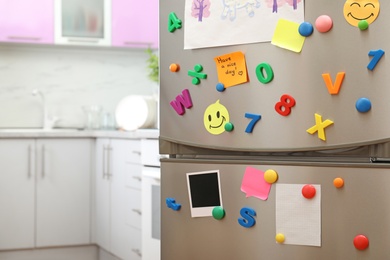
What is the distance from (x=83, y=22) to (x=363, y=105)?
10.0 feet

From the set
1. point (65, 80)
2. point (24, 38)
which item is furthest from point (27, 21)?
point (65, 80)

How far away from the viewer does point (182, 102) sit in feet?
7.12

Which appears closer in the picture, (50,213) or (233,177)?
(233,177)

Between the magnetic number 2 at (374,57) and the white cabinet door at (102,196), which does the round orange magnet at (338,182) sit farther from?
the white cabinet door at (102,196)

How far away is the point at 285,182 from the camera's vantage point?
1946mm

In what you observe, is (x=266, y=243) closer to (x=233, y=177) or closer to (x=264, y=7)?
(x=233, y=177)

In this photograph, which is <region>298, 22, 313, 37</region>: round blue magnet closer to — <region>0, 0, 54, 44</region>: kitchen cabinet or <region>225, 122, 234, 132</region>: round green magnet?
<region>225, 122, 234, 132</region>: round green magnet

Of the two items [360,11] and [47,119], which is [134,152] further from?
[360,11]

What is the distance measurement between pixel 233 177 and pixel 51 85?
9.75ft

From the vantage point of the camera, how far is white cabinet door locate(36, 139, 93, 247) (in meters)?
4.25

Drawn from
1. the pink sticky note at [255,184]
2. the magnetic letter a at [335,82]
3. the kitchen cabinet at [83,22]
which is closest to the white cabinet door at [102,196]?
the kitchen cabinet at [83,22]

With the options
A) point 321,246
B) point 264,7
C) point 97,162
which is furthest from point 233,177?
point 97,162

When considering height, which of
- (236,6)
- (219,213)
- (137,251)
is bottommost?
(137,251)

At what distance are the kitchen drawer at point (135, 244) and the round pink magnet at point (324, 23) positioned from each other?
2.03 metres
